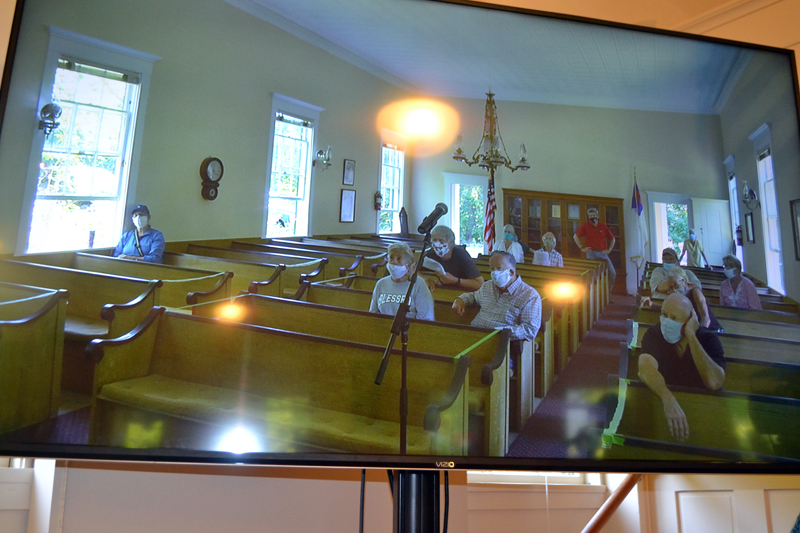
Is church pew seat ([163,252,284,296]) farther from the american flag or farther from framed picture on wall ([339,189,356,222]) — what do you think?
the american flag

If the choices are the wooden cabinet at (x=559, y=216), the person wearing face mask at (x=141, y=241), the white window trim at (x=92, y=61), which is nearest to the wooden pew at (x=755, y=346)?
the wooden cabinet at (x=559, y=216)

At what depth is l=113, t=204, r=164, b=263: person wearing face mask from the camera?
4.88 feet

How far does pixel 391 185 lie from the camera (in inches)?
70.4

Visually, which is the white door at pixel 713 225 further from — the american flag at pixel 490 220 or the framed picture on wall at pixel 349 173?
the framed picture on wall at pixel 349 173

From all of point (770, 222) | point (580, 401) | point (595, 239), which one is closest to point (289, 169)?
point (595, 239)

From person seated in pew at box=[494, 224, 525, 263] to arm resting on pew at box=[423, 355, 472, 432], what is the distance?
44cm

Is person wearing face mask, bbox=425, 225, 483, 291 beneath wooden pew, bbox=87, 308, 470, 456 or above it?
above

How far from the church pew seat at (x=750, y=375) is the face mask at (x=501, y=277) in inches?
19.8

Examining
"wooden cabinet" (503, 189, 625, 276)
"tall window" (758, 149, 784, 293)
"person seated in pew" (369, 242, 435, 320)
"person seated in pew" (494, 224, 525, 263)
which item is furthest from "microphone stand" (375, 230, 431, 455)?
"tall window" (758, 149, 784, 293)

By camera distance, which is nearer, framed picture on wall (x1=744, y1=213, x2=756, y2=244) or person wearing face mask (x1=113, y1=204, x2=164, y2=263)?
person wearing face mask (x1=113, y1=204, x2=164, y2=263)

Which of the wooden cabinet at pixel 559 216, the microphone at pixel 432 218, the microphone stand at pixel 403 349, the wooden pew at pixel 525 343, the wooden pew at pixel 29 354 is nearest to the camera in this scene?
the wooden pew at pixel 29 354

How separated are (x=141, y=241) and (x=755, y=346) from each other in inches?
82.7

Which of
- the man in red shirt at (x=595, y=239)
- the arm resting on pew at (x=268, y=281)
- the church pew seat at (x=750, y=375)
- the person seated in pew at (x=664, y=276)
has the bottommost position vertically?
the church pew seat at (x=750, y=375)

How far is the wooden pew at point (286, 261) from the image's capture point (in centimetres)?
160
